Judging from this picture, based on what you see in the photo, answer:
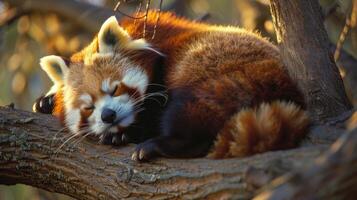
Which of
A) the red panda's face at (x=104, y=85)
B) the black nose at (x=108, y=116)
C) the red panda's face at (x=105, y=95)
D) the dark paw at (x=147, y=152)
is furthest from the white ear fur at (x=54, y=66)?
the dark paw at (x=147, y=152)

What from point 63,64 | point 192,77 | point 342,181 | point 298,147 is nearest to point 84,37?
point 63,64

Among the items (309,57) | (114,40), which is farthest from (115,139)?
(309,57)

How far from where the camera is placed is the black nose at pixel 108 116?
3662 mm

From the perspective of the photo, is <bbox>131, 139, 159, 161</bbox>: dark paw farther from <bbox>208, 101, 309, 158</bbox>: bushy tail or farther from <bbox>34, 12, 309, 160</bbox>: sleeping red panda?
<bbox>208, 101, 309, 158</bbox>: bushy tail

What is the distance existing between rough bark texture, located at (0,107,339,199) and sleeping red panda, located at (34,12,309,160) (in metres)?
0.11

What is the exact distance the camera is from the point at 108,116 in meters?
3.66

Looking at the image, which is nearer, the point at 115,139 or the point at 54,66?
the point at 115,139

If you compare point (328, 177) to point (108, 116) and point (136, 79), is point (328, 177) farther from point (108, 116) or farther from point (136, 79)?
point (136, 79)

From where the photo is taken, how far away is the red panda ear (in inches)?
158

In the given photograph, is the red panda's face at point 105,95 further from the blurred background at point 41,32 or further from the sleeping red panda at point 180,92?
the blurred background at point 41,32

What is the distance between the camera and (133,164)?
3350mm

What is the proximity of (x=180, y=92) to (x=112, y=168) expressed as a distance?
0.53 m

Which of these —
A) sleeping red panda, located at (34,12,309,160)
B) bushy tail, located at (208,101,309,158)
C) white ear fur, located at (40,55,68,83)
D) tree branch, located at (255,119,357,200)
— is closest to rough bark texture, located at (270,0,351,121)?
sleeping red panda, located at (34,12,309,160)

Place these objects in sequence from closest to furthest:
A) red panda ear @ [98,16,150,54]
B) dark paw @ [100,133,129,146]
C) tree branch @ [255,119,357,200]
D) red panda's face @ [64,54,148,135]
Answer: tree branch @ [255,119,357,200], dark paw @ [100,133,129,146], red panda's face @ [64,54,148,135], red panda ear @ [98,16,150,54]
